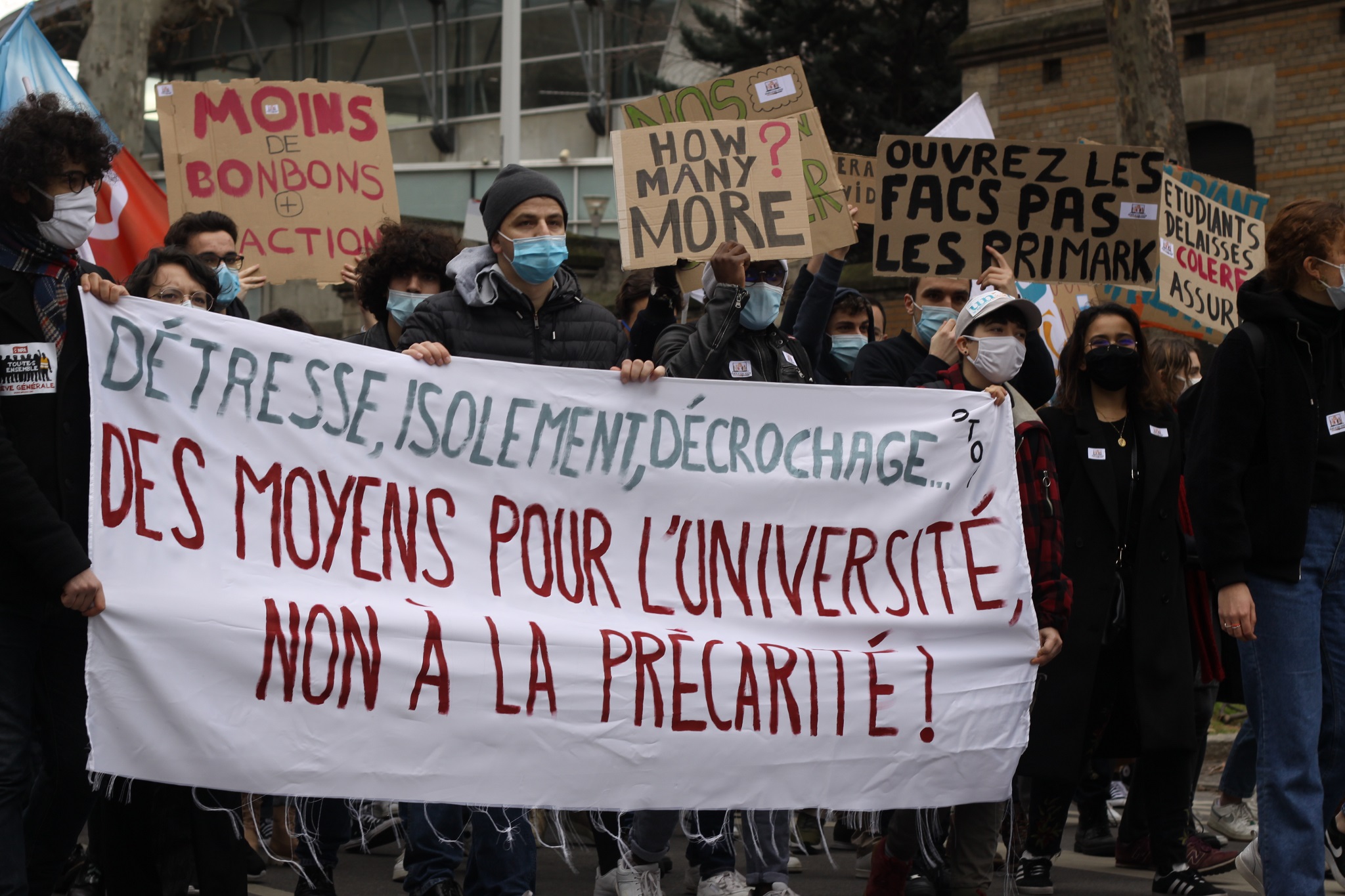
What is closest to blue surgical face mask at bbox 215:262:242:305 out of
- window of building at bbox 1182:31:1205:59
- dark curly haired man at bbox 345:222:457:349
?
dark curly haired man at bbox 345:222:457:349

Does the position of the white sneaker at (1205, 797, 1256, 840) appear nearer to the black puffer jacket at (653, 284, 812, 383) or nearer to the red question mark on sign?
the black puffer jacket at (653, 284, 812, 383)

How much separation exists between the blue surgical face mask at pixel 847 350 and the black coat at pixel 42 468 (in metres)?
3.46

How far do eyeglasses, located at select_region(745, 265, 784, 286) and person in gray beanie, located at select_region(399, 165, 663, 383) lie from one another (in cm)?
70

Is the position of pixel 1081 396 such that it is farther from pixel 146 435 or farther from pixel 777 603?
pixel 146 435

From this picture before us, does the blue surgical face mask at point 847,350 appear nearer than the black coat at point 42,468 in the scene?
No

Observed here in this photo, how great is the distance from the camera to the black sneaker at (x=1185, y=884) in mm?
5383

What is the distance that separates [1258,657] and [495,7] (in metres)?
29.4

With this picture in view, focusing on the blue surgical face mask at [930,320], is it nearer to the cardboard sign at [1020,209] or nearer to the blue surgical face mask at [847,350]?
Answer: the cardboard sign at [1020,209]

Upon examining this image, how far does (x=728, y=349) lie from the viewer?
5.36m

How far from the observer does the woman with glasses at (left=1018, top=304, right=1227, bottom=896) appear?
5.46 metres

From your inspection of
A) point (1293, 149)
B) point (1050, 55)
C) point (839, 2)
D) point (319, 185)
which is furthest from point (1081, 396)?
point (839, 2)

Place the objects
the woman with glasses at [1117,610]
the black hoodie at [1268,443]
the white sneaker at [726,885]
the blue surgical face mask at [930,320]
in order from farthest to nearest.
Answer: the blue surgical face mask at [930,320] < the woman with glasses at [1117,610] < the white sneaker at [726,885] < the black hoodie at [1268,443]

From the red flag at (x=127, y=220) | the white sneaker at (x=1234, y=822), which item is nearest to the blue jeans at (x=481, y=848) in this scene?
the white sneaker at (x=1234, y=822)

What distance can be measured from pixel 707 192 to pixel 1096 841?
301 cm
